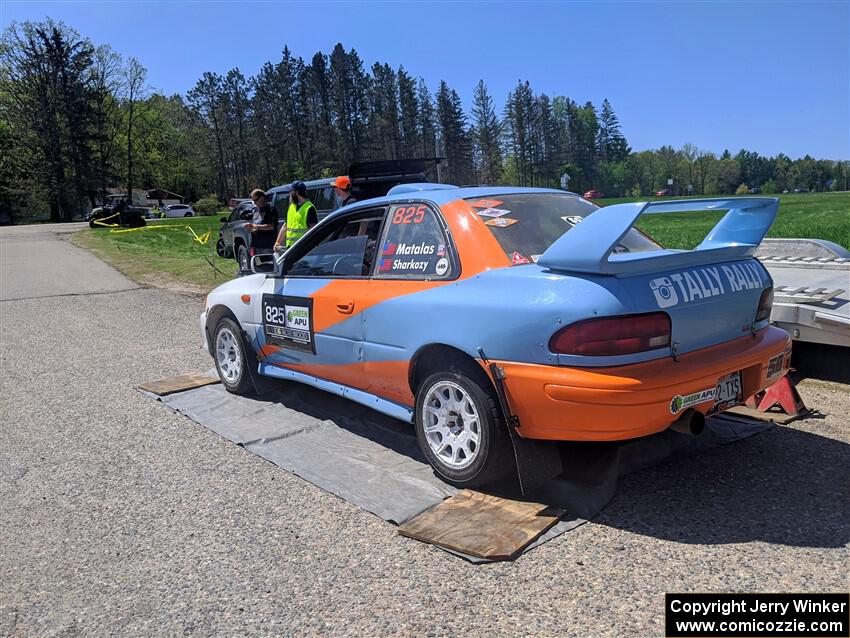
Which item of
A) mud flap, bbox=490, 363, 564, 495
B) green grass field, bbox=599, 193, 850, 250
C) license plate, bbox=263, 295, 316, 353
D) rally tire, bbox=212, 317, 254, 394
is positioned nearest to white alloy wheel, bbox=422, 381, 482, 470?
mud flap, bbox=490, 363, 564, 495

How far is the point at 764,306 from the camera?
362 cm

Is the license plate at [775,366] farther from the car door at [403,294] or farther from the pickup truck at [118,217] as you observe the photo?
the pickup truck at [118,217]

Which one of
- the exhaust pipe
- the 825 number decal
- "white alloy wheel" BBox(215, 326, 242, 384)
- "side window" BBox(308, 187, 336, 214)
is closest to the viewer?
the exhaust pipe

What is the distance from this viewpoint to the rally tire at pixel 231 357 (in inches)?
214

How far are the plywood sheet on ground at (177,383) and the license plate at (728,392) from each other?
4.44 m

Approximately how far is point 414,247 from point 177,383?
328 cm

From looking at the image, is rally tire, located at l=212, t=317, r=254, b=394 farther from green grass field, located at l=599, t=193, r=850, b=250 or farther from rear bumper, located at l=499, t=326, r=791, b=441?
green grass field, located at l=599, t=193, r=850, b=250

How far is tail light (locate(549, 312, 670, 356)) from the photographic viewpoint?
114 inches

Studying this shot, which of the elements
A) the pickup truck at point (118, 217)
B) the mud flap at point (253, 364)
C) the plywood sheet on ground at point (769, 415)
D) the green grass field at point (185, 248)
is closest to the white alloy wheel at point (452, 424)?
the plywood sheet on ground at point (769, 415)

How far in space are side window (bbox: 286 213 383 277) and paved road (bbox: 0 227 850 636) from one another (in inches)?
53.6

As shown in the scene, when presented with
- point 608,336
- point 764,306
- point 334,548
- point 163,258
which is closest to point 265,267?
point 334,548

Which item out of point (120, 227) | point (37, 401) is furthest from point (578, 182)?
point (37, 401)

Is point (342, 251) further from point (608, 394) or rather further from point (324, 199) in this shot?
point (324, 199)

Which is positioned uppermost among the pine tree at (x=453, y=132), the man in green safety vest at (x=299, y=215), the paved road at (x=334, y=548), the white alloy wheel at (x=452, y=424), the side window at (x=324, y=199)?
the pine tree at (x=453, y=132)
